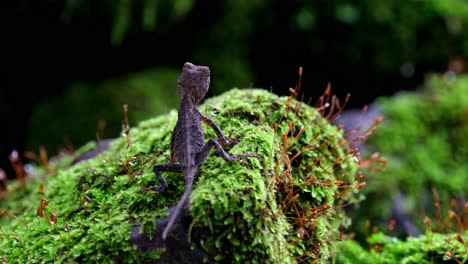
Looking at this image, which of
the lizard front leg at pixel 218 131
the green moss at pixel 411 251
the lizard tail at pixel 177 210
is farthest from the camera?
the green moss at pixel 411 251

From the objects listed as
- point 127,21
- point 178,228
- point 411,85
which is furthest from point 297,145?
point 411,85

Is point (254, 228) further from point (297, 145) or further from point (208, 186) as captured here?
point (297, 145)

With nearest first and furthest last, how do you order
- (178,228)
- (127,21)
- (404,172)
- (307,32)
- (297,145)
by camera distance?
1. (178,228)
2. (297,145)
3. (404,172)
4. (127,21)
5. (307,32)

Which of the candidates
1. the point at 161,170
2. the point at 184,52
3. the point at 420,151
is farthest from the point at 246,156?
the point at 184,52

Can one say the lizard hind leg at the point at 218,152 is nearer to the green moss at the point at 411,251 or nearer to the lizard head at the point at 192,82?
the lizard head at the point at 192,82

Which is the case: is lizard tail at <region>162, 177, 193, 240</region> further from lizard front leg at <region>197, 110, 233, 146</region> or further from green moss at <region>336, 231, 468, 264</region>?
green moss at <region>336, 231, 468, 264</region>

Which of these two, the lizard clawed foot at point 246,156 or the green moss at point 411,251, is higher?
the lizard clawed foot at point 246,156

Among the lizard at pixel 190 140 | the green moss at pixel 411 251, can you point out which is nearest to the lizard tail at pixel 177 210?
the lizard at pixel 190 140
